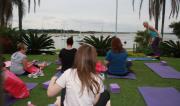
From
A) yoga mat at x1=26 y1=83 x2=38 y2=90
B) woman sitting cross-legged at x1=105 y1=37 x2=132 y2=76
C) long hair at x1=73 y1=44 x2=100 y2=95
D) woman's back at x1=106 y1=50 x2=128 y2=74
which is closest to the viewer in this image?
long hair at x1=73 y1=44 x2=100 y2=95

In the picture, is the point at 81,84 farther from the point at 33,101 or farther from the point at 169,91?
the point at 169,91

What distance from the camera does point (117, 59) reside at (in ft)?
22.4

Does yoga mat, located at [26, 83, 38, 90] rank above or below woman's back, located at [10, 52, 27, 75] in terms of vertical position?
below

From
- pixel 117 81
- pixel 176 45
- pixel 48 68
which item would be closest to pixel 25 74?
pixel 48 68

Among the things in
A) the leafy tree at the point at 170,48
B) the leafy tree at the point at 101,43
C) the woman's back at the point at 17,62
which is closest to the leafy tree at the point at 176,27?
the leafy tree at the point at 170,48

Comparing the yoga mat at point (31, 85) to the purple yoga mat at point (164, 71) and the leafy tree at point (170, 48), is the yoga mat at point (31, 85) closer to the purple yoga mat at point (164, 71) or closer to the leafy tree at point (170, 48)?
the purple yoga mat at point (164, 71)

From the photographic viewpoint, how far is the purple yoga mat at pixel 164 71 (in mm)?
7418

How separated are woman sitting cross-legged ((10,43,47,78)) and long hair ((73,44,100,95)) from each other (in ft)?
13.9

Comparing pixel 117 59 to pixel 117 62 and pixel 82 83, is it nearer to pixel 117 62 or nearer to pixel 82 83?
pixel 117 62

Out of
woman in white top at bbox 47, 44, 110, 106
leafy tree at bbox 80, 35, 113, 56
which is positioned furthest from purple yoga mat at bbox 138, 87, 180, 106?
leafy tree at bbox 80, 35, 113, 56

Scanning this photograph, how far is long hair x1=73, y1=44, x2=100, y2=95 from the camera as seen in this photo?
89.9 inches

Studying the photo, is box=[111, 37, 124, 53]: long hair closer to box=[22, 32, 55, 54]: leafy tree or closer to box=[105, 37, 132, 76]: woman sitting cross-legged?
box=[105, 37, 132, 76]: woman sitting cross-legged

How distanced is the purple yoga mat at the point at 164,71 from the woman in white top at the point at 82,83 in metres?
5.11

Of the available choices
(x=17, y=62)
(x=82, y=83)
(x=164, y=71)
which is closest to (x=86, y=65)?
(x=82, y=83)
